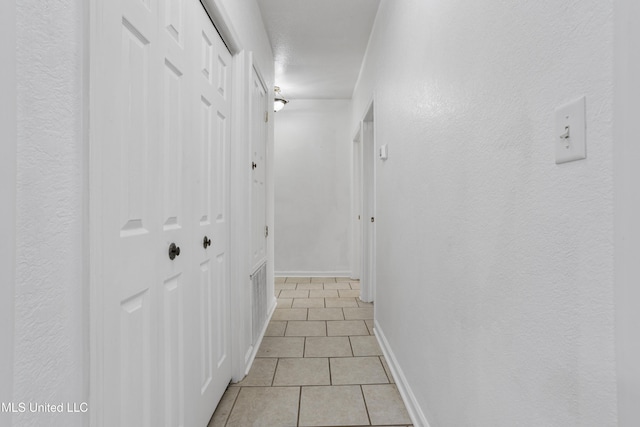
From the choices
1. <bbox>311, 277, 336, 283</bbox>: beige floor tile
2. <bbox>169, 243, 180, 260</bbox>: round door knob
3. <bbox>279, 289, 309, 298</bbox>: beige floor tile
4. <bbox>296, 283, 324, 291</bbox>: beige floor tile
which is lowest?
<bbox>279, 289, 309, 298</bbox>: beige floor tile

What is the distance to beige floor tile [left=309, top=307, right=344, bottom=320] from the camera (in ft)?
10.6

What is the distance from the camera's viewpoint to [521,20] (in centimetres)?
79

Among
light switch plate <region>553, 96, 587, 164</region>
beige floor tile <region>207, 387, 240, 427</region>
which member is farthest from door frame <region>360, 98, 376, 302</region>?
light switch plate <region>553, 96, 587, 164</region>

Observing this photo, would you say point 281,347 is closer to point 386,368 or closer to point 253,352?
point 253,352

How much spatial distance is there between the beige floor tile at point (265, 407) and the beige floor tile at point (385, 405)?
0.39m

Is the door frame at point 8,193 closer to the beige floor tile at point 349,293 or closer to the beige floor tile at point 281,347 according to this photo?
the beige floor tile at point 281,347

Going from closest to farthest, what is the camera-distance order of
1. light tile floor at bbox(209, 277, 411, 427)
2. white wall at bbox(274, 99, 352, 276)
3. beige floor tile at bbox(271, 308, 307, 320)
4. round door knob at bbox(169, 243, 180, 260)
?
1. round door knob at bbox(169, 243, 180, 260)
2. light tile floor at bbox(209, 277, 411, 427)
3. beige floor tile at bbox(271, 308, 307, 320)
4. white wall at bbox(274, 99, 352, 276)

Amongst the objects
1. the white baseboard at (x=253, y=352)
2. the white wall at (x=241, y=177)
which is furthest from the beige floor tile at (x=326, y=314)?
the white wall at (x=241, y=177)

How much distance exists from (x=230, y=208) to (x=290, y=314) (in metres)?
1.74

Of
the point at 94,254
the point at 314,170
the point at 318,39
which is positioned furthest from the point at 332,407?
the point at 314,170

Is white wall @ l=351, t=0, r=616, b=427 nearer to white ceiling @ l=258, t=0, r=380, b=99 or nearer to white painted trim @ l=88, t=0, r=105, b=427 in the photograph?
→ white painted trim @ l=88, t=0, r=105, b=427

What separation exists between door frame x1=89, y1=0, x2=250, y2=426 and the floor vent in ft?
1.12

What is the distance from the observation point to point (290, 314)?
3.33m

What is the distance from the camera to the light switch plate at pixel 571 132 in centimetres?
61
